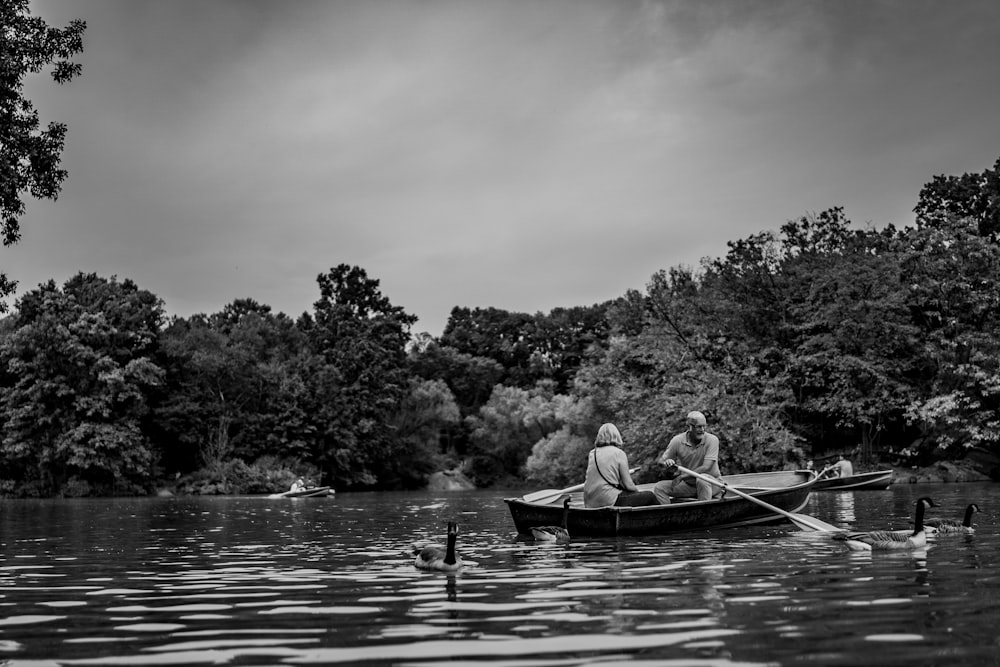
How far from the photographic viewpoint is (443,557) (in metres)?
8.88

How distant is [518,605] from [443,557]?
2571mm

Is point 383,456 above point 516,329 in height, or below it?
below

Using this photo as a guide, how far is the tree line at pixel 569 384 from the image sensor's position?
39188 millimetres

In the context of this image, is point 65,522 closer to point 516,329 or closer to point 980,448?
point 980,448

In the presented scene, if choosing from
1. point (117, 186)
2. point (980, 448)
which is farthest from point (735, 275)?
point (117, 186)

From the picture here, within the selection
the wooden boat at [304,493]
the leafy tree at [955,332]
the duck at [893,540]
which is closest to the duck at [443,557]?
the duck at [893,540]

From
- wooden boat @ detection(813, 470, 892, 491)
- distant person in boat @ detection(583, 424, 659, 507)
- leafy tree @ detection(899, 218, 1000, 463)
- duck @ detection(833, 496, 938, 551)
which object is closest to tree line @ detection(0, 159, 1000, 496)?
leafy tree @ detection(899, 218, 1000, 463)

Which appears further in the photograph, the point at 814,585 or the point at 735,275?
the point at 735,275

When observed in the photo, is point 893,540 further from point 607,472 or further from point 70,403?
point 70,403

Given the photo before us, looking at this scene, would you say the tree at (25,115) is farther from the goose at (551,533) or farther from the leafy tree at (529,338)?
the leafy tree at (529,338)

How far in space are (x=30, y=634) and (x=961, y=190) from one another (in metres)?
52.8

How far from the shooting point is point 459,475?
67000 millimetres

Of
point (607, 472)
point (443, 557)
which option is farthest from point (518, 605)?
point (607, 472)

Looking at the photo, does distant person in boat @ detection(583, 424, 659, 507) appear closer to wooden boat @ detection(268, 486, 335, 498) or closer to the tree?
the tree
